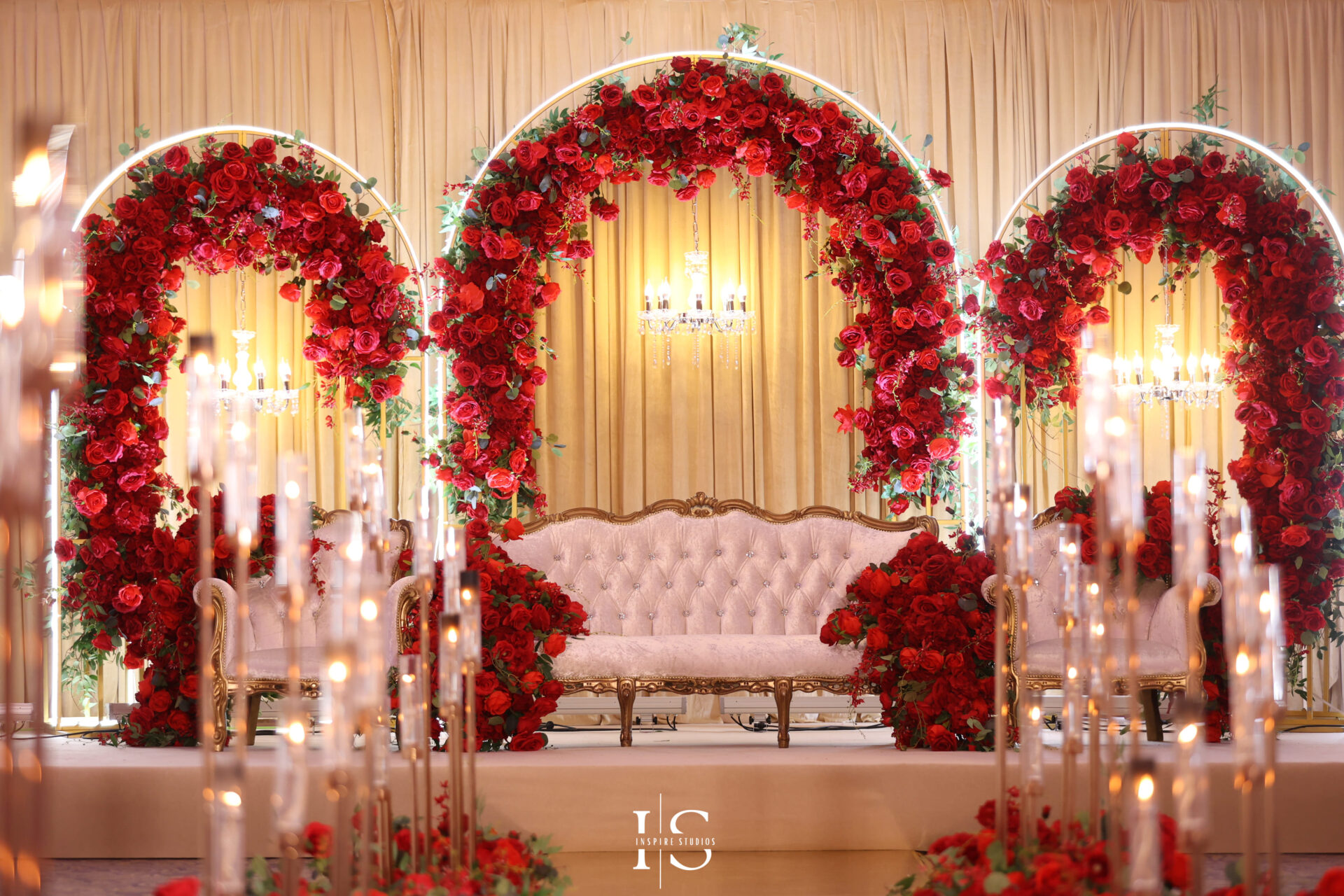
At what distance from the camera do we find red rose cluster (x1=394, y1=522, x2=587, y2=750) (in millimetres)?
4188

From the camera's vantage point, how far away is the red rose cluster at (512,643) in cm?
419

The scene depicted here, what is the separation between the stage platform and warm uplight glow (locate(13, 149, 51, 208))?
2.70m

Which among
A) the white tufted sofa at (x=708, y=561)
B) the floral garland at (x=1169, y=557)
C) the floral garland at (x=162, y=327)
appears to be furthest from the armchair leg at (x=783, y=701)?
the floral garland at (x=162, y=327)

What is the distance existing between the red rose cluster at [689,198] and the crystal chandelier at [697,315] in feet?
2.72

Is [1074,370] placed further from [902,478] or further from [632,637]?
[632,637]

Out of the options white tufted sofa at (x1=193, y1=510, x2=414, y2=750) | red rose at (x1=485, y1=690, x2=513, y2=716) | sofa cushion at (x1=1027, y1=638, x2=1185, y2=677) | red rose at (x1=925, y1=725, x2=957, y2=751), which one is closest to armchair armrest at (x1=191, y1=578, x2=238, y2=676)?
white tufted sofa at (x1=193, y1=510, x2=414, y2=750)

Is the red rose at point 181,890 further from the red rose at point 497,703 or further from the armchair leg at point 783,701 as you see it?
the armchair leg at point 783,701

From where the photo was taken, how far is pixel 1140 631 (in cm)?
491

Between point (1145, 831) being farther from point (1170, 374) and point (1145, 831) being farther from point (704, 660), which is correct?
point (1170, 374)

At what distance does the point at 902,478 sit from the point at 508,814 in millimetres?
2469

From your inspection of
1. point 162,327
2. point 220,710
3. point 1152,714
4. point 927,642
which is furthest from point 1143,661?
point 162,327

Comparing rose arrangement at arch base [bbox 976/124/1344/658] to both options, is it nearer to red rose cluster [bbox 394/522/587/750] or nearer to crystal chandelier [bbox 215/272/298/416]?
red rose cluster [bbox 394/522/587/750]

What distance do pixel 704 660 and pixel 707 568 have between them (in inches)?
29.9

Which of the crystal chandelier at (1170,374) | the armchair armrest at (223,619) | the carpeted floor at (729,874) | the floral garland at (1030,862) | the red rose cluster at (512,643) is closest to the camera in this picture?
the floral garland at (1030,862)
